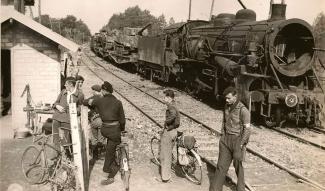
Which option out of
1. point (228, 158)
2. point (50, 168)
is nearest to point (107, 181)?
point (50, 168)

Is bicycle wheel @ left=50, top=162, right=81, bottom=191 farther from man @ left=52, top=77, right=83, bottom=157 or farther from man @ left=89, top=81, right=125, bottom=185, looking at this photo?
man @ left=52, top=77, right=83, bottom=157

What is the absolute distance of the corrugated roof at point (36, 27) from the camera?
389 inches

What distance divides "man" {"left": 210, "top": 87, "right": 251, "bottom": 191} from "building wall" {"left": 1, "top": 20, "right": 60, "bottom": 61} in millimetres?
5662

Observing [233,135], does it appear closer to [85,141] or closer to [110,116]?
[110,116]

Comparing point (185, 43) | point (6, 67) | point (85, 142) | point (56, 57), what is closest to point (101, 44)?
point (185, 43)

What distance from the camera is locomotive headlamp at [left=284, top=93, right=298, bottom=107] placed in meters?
12.2

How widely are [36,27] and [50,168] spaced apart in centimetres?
412

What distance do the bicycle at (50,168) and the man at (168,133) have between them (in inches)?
61.2

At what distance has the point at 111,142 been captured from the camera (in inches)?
281

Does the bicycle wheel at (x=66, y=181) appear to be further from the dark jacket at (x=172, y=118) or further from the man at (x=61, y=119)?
the dark jacket at (x=172, y=118)

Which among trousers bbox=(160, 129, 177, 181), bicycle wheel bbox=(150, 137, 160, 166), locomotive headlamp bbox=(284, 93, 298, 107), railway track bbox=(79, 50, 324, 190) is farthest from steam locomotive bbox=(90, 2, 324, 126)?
trousers bbox=(160, 129, 177, 181)

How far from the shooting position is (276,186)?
7.49m

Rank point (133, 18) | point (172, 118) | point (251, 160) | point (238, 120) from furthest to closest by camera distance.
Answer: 1. point (133, 18)
2. point (251, 160)
3. point (172, 118)
4. point (238, 120)

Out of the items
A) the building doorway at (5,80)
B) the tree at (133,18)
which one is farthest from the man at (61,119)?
the tree at (133,18)
